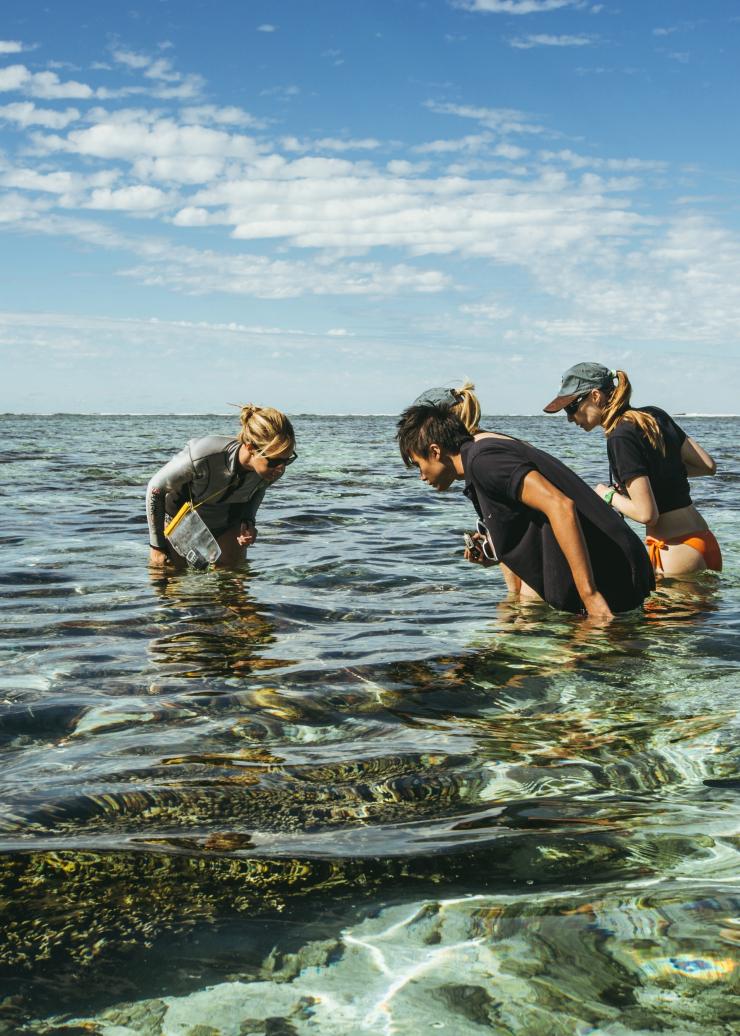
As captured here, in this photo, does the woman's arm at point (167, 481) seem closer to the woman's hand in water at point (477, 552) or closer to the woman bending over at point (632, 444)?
the woman's hand in water at point (477, 552)

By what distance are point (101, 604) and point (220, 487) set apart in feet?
6.14

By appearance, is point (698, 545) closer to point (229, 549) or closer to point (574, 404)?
point (574, 404)

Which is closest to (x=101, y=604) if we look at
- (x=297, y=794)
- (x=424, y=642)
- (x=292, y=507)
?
(x=424, y=642)

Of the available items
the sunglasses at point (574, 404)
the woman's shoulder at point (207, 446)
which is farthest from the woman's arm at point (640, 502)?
the woman's shoulder at point (207, 446)

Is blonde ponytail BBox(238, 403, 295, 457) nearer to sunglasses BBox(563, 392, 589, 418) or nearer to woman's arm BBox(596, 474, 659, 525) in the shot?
sunglasses BBox(563, 392, 589, 418)

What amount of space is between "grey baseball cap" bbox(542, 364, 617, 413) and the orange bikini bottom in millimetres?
1720

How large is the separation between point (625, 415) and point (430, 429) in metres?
2.13

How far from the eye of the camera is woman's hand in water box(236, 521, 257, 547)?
946cm

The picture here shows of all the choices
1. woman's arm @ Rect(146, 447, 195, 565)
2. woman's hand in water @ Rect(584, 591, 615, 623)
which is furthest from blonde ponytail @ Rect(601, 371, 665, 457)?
woman's arm @ Rect(146, 447, 195, 565)

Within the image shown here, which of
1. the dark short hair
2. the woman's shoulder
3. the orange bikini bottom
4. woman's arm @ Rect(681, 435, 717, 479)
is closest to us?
the dark short hair

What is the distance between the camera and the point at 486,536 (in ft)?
22.1

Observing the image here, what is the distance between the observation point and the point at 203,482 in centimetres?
915

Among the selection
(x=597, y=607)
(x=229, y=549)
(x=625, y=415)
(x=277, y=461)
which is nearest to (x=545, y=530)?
(x=597, y=607)

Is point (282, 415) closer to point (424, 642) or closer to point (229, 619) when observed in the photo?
point (229, 619)
